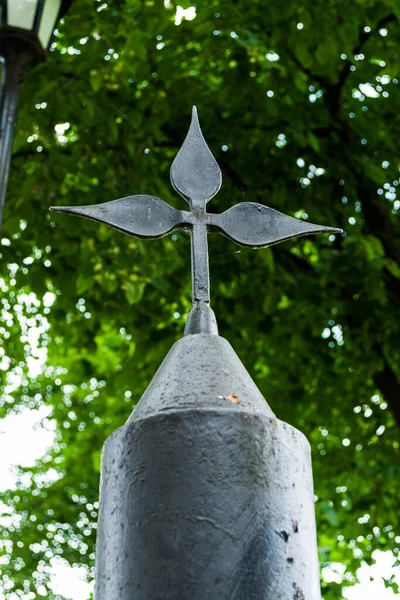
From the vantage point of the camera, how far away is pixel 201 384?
158 cm

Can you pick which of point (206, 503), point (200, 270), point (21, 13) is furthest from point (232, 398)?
point (21, 13)

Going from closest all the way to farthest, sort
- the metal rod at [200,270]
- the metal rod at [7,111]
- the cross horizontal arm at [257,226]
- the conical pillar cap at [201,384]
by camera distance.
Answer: the conical pillar cap at [201,384] → the metal rod at [200,270] → the cross horizontal arm at [257,226] → the metal rod at [7,111]

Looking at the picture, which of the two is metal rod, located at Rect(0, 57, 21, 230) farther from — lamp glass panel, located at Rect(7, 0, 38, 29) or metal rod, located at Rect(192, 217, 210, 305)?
metal rod, located at Rect(192, 217, 210, 305)

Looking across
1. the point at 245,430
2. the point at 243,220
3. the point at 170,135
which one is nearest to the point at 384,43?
the point at 170,135

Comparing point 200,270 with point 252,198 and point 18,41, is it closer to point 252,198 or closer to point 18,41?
point 18,41

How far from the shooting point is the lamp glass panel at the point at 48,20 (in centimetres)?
405

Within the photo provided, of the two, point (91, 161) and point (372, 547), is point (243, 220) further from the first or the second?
point (372, 547)

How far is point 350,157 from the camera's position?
6637 mm

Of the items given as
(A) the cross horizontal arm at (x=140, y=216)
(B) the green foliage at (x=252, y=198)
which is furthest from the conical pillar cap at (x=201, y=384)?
(B) the green foliage at (x=252, y=198)

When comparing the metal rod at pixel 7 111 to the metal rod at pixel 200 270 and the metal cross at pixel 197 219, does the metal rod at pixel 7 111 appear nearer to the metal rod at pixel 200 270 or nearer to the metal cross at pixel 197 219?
the metal cross at pixel 197 219

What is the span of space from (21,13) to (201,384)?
9.55 ft

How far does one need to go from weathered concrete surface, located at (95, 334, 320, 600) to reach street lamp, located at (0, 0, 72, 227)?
2559mm

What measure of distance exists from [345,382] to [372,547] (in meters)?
1.37

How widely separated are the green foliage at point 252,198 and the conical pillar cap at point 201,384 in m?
3.67
